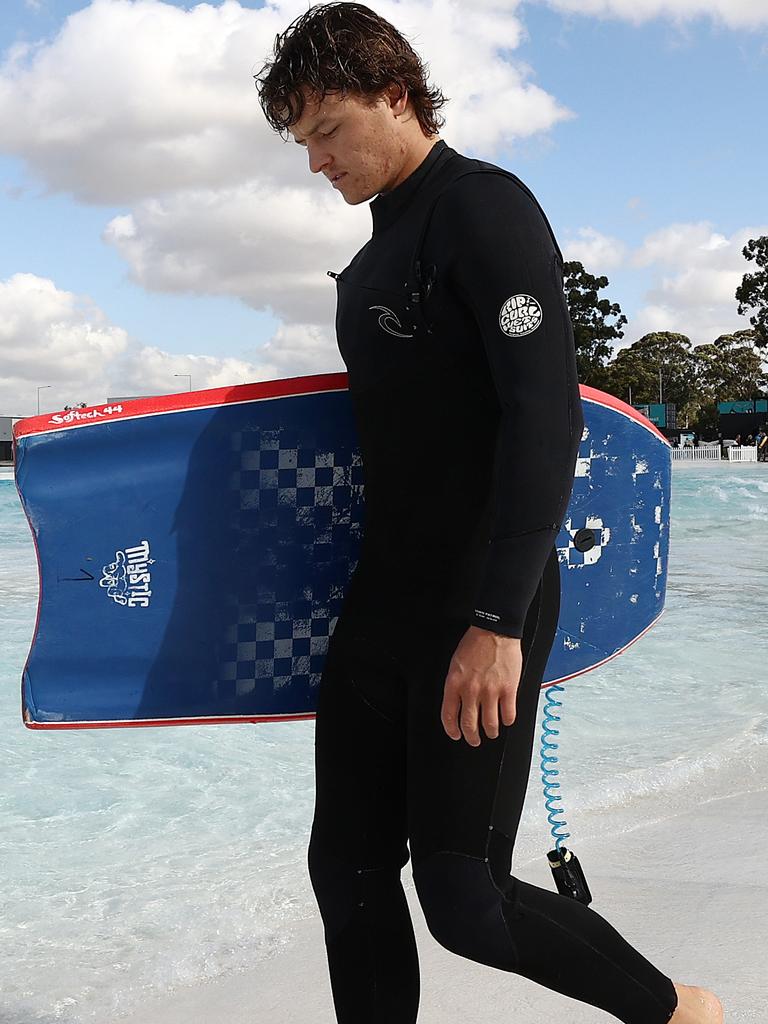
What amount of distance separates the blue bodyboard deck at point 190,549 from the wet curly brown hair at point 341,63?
55cm

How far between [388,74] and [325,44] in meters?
0.09

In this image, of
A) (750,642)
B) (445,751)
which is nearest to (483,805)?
(445,751)

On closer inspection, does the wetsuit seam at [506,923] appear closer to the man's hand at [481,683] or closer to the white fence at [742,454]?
the man's hand at [481,683]

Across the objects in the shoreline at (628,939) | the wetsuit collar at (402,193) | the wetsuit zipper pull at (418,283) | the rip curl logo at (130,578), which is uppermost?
the wetsuit collar at (402,193)

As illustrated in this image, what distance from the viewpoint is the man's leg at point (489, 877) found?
137cm

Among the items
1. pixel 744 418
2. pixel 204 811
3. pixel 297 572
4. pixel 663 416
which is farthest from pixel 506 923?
pixel 663 416

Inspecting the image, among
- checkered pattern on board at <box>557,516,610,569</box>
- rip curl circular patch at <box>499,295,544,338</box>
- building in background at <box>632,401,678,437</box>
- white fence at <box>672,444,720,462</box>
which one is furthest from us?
building in background at <box>632,401,678,437</box>

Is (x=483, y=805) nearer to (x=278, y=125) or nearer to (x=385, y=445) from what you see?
(x=385, y=445)

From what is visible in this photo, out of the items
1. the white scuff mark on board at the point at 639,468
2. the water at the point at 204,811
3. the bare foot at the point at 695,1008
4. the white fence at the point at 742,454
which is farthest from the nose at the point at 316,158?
the white fence at the point at 742,454

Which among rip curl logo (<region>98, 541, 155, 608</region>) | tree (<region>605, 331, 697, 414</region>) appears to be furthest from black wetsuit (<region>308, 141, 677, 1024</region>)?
tree (<region>605, 331, 697, 414</region>)

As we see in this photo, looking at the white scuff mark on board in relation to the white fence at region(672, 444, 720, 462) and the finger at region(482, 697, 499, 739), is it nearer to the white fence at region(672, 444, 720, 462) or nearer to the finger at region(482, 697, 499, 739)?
the finger at region(482, 697, 499, 739)

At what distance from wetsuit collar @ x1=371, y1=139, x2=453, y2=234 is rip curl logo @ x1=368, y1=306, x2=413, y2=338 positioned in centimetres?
16

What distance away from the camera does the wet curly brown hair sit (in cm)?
142

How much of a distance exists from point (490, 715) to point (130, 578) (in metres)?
0.83
